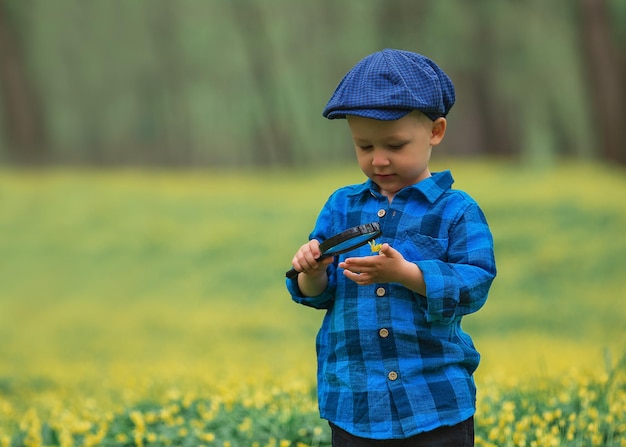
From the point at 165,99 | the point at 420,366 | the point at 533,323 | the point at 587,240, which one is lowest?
the point at 533,323

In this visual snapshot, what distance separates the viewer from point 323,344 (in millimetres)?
2332

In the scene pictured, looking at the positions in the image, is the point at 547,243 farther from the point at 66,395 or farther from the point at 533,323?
the point at 66,395

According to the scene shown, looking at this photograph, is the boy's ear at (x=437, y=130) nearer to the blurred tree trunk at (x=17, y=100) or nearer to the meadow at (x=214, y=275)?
the meadow at (x=214, y=275)

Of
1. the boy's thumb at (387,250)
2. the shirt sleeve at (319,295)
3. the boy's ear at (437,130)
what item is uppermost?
the boy's ear at (437,130)

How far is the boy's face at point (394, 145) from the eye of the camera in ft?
6.96

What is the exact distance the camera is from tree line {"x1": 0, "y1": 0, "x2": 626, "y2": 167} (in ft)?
28.6

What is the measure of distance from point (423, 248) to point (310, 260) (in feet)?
0.94

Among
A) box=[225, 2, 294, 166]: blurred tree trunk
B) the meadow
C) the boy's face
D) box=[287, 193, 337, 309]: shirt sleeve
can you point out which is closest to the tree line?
box=[225, 2, 294, 166]: blurred tree trunk

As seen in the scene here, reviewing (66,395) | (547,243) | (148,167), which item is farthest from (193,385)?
(148,167)

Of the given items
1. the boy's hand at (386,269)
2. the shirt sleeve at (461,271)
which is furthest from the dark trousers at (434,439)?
the boy's hand at (386,269)

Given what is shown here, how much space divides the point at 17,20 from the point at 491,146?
522 cm

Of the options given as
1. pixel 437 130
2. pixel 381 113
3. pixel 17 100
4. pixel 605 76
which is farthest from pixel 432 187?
pixel 17 100

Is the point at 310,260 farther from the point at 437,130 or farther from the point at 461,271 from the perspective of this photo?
the point at 437,130

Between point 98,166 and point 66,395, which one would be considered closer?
point 66,395
